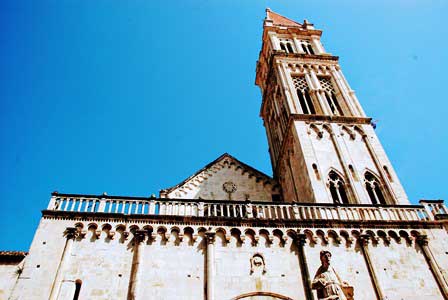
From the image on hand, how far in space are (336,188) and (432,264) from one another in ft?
18.0

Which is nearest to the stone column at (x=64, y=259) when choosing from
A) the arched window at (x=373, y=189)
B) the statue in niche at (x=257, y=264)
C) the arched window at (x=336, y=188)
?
the statue in niche at (x=257, y=264)

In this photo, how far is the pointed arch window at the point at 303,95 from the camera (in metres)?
23.2

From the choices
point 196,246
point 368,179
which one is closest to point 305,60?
point 368,179

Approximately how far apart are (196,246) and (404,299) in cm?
784

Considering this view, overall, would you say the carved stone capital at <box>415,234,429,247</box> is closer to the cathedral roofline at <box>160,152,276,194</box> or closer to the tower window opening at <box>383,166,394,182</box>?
the tower window opening at <box>383,166,394,182</box>

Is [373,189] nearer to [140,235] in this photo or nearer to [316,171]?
[316,171]

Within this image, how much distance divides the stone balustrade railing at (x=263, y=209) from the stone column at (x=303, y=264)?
1.02 m

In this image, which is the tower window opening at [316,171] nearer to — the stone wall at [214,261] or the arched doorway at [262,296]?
the stone wall at [214,261]

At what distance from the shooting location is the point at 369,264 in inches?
547

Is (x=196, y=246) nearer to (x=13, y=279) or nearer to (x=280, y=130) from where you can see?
(x=13, y=279)

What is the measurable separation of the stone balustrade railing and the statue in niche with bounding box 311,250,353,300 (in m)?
Answer: 4.23

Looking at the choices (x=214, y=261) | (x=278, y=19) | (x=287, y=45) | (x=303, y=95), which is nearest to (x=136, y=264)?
(x=214, y=261)

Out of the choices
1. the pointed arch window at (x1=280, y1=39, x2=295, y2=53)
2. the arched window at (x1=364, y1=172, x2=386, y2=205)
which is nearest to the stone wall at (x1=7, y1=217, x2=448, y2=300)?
the arched window at (x1=364, y1=172, x2=386, y2=205)

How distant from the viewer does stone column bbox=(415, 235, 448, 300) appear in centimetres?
1359
